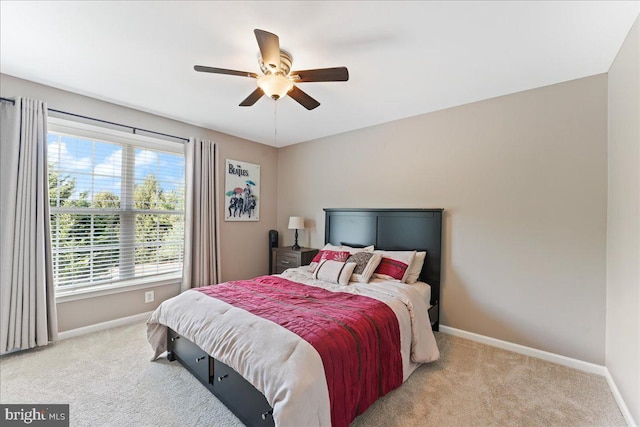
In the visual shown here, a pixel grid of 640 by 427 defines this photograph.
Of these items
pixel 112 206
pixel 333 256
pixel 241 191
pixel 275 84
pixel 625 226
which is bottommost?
pixel 333 256

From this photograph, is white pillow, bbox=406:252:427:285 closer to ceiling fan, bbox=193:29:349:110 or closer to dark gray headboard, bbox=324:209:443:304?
dark gray headboard, bbox=324:209:443:304

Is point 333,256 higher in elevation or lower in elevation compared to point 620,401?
higher

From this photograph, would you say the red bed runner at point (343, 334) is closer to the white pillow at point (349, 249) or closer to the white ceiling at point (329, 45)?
the white pillow at point (349, 249)

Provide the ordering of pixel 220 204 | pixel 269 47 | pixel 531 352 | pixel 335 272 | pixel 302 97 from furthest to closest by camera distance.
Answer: pixel 220 204 → pixel 335 272 → pixel 531 352 → pixel 302 97 → pixel 269 47

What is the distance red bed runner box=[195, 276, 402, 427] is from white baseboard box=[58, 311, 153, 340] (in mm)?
1514

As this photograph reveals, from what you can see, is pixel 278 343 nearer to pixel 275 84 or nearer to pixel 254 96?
pixel 275 84

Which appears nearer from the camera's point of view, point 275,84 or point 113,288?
point 275,84

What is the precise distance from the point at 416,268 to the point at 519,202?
1185 mm

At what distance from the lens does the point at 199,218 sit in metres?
3.70

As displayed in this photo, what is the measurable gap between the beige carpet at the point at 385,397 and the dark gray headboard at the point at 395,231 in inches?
36.4

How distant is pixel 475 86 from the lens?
8.46ft

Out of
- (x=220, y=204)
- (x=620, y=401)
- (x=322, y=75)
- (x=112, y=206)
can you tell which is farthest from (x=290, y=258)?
(x=620, y=401)

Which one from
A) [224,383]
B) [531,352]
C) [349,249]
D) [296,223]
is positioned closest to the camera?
[224,383]

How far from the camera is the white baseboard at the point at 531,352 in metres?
2.31
